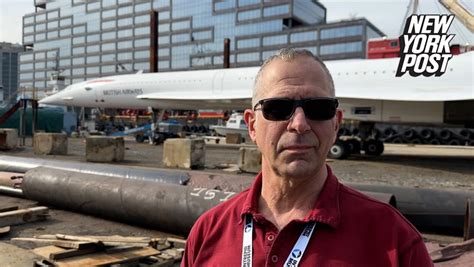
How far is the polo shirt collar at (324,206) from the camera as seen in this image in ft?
5.03

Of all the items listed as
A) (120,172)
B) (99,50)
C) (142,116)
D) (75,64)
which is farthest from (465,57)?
(75,64)

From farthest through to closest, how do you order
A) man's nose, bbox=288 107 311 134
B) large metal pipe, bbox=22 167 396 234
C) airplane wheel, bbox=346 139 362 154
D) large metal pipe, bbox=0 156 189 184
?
airplane wheel, bbox=346 139 362 154 < large metal pipe, bbox=0 156 189 184 < large metal pipe, bbox=22 167 396 234 < man's nose, bbox=288 107 311 134

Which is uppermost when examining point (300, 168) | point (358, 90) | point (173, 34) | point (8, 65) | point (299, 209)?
point (173, 34)

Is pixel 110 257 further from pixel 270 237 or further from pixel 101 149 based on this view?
pixel 101 149

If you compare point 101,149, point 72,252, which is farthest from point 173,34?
point 72,252

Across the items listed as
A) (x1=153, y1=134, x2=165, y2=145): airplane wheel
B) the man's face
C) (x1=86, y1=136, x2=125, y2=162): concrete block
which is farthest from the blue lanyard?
(x1=153, y1=134, x2=165, y2=145): airplane wheel

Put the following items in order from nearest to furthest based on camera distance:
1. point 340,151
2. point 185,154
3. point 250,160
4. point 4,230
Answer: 1. point 4,230
2. point 250,160
3. point 185,154
4. point 340,151

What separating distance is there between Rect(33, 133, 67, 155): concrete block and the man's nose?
16.3m

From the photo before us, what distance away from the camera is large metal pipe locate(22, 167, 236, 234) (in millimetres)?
5676

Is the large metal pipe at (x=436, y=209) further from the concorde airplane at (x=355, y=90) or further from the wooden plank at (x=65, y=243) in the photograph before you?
the concorde airplane at (x=355, y=90)

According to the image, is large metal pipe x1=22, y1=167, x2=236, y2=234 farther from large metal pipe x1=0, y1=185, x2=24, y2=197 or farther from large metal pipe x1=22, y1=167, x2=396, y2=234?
large metal pipe x1=0, y1=185, x2=24, y2=197

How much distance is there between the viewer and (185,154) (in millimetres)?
12672

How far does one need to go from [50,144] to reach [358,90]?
12.4 metres

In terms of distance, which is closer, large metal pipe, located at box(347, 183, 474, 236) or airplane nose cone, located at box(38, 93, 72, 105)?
large metal pipe, located at box(347, 183, 474, 236)
